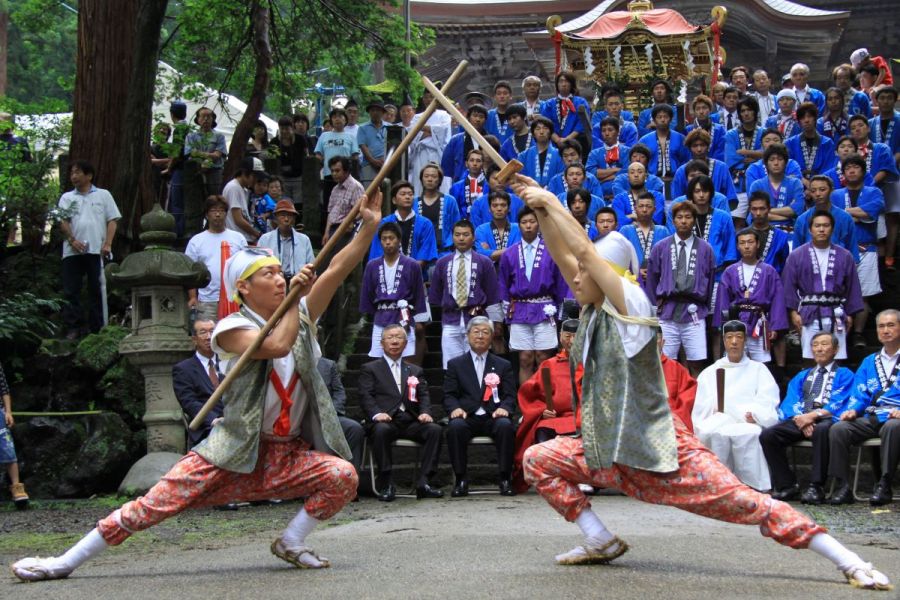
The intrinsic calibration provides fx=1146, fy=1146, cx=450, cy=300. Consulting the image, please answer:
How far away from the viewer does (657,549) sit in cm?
596

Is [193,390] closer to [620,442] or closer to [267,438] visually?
[267,438]

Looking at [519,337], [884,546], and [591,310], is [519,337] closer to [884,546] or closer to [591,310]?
[884,546]

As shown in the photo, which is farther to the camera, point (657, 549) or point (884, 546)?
point (884, 546)

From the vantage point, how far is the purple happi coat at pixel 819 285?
10.4 metres

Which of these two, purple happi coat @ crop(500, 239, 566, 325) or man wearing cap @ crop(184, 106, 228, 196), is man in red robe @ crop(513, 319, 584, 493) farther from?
man wearing cap @ crop(184, 106, 228, 196)

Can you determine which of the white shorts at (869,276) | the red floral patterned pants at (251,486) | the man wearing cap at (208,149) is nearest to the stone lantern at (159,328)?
the man wearing cap at (208,149)

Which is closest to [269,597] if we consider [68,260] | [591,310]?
[591,310]

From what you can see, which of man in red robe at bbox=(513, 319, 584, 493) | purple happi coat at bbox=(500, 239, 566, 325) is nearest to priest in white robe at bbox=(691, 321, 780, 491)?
man in red robe at bbox=(513, 319, 584, 493)

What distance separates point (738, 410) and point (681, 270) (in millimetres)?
1547

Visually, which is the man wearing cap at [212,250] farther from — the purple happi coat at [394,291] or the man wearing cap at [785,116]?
the man wearing cap at [785,116]

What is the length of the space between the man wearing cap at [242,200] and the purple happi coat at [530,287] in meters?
3.36

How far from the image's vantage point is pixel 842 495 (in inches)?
349

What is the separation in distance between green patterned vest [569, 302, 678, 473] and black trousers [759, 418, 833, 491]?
438 cm

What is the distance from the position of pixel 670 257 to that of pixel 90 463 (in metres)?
5.61
